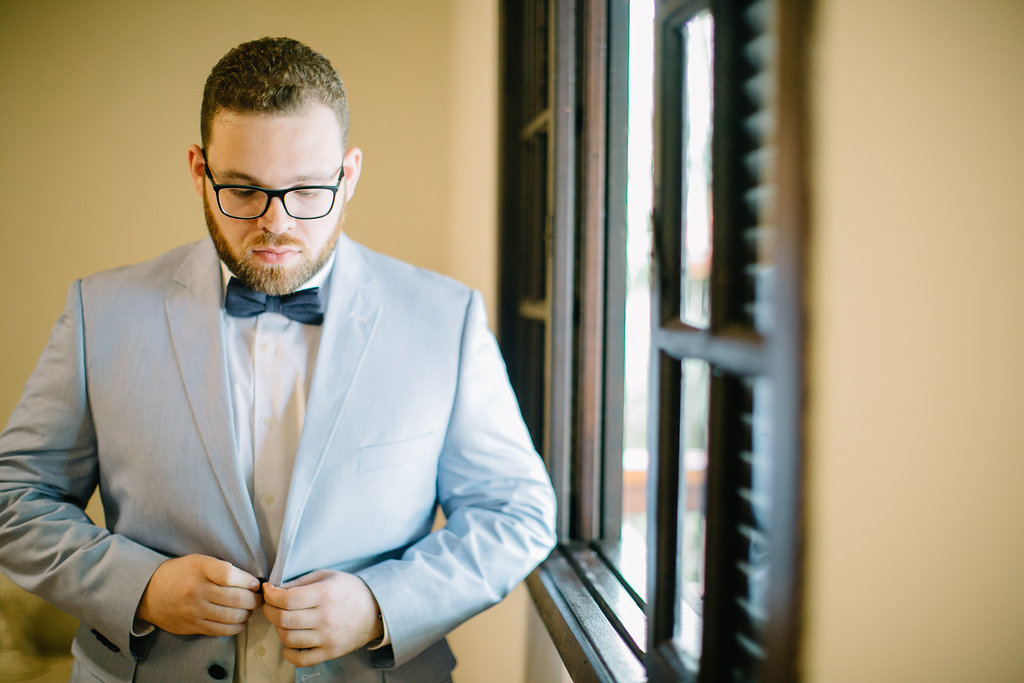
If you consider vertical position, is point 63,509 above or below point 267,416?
below

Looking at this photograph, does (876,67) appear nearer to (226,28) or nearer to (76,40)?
(226,28)

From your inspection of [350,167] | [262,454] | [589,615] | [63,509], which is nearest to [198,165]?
[350,167]

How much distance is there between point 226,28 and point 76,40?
52cm

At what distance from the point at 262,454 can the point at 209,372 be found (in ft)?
0.58

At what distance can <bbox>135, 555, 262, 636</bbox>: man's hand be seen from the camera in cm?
104

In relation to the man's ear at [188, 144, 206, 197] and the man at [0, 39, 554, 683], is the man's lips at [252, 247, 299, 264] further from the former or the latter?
the man's ear at [188, 144, 206, 197]

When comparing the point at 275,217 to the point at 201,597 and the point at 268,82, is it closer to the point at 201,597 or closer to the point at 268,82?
the point at 268,82

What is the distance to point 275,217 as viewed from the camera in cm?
116

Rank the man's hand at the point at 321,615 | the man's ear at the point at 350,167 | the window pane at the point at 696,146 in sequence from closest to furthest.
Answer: the window pane at the point at 696,146
the man's hand at the point at 321,615
the man's ear at the point at 350,167

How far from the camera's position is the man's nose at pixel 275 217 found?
3.81 feet

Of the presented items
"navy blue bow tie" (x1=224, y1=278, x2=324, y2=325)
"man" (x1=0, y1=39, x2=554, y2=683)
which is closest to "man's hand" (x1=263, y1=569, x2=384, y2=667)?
"man" (x1=0, y1=39, x2=554, y2=683)

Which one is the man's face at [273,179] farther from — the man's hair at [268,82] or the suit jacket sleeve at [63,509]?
the suit jacket sleeve at [63,509]

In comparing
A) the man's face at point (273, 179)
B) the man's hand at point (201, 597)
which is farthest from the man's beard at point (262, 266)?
the man's hand at point (201, 597)

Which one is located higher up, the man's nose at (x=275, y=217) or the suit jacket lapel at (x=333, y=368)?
the man's nose at (x=275, y=217)
